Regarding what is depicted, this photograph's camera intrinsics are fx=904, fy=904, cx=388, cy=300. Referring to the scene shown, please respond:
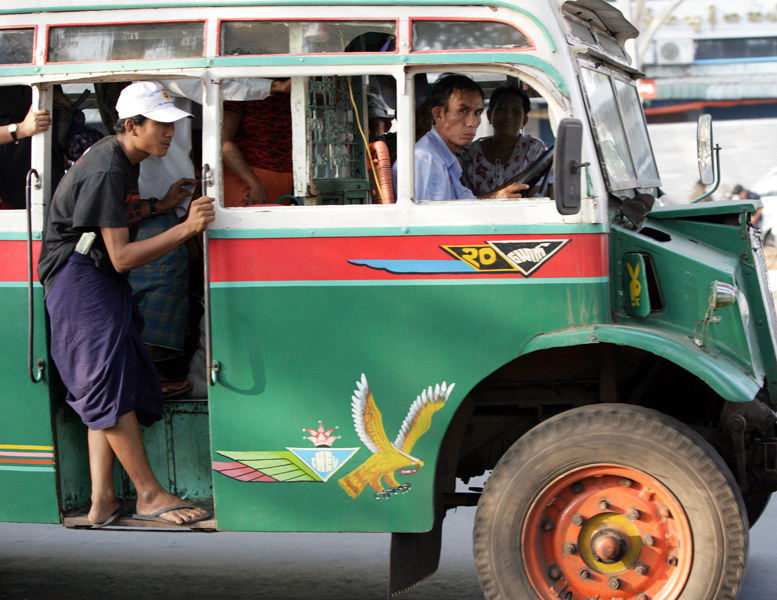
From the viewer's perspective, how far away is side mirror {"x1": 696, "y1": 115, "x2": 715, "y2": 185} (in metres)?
4.37

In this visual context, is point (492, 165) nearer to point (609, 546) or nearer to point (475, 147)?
point (475, 147)

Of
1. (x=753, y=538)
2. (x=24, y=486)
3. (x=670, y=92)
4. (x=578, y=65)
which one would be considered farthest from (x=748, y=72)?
(x=24, y=486)

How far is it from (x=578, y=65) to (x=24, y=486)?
2.76m

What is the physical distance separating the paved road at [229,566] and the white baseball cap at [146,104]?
2317 mm

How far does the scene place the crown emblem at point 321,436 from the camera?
3.46 metres

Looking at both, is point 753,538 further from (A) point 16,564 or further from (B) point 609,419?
(A) point 16,564

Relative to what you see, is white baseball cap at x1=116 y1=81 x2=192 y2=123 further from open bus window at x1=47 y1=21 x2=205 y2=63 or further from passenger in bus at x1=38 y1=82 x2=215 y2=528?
open bus window at x1=47 y1=21 x2=205 y2=63

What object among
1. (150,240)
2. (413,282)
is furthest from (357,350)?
(150,240)

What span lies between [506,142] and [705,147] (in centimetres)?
97

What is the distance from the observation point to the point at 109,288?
11.7ft

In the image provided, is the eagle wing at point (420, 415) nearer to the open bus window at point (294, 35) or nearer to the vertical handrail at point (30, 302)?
the open bus window at point (294, 35)

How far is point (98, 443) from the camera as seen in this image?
365 centimetres

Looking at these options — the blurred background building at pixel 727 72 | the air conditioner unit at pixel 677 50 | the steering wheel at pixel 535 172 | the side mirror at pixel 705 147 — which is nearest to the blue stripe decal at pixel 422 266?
the steering wheel at pixel 535 172

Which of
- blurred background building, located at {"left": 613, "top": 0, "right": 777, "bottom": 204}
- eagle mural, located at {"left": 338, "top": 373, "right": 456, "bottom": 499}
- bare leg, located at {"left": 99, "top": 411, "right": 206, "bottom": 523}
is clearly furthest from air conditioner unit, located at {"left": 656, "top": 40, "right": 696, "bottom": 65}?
bare leg, located at {"left": 99, "top": 411, "right": 206, "bottom": 523}
